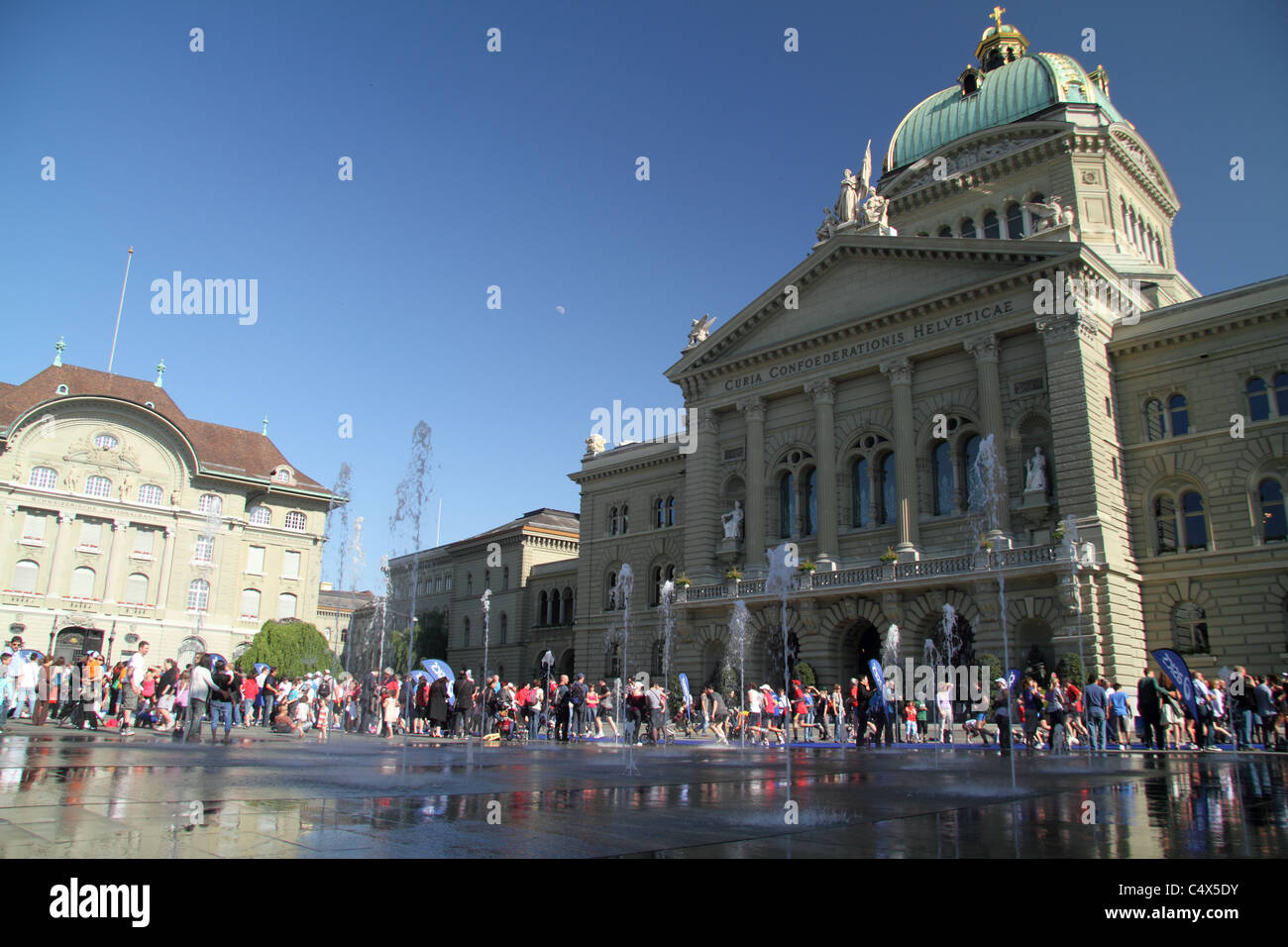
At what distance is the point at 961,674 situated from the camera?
33.0 m

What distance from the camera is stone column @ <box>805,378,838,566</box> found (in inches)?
1492

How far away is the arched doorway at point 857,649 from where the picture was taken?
120 ft

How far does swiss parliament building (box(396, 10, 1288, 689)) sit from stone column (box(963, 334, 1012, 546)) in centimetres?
8

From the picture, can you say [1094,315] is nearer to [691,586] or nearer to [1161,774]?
[691,586]

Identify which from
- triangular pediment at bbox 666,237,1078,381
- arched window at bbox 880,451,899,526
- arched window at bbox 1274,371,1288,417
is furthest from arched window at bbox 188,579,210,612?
arched window at bbox 1274,371,1288,417

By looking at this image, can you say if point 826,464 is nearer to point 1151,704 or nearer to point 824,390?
point 824,390

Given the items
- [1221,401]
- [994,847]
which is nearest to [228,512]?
[1221,401]

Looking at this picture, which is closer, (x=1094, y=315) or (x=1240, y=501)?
(x=1240, y=501)

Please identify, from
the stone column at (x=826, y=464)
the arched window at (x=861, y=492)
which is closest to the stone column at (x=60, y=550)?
the stone column at (x=826, y=464)

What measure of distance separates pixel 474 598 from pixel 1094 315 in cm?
4910

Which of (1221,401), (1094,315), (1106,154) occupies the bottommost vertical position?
(1221,401)

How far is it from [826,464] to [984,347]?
782 cm

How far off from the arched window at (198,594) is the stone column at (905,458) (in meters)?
44.1

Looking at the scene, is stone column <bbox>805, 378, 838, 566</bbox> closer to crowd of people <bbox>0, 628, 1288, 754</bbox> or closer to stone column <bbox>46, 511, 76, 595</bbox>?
crowd of people <bbox>0, 628, 1288, 754</bbox>
